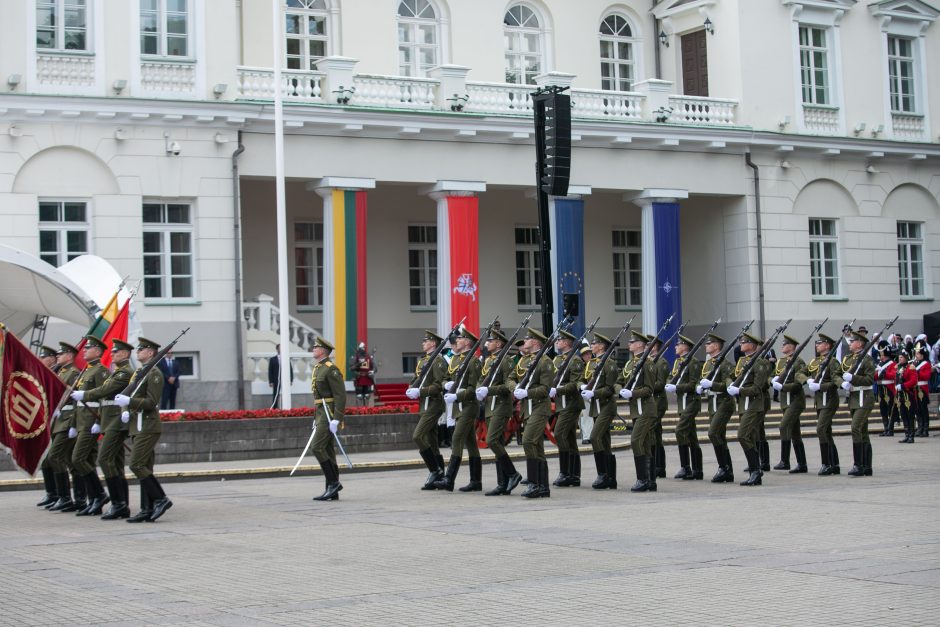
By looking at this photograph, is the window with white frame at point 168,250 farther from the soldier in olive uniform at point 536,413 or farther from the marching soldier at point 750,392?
the marching soldier at point 750,392

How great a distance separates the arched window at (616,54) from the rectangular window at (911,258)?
27.6 ft

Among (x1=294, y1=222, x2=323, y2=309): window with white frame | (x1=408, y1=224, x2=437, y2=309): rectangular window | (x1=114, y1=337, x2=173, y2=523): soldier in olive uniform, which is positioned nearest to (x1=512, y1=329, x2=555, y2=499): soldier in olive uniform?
(x1=114, y1=337, x2=173, y2=523): soldier in olive uniform

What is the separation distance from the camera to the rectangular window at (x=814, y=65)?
1464 inches

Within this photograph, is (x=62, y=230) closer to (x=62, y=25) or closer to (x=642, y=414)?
(x=62, y=25)

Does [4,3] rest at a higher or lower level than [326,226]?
higher

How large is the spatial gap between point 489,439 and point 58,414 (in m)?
5.02

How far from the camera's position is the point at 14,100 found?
27.7 metres

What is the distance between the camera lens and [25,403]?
647 inches

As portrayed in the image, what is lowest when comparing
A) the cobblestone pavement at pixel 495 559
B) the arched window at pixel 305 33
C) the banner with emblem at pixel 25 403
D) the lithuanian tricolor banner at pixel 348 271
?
the cobblestone pavement at pixel 495 559

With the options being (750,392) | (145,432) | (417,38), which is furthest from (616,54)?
(145,432)

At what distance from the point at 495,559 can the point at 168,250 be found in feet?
63.0

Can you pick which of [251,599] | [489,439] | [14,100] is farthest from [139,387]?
[14,100]

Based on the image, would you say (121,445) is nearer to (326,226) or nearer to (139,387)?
(139,387)

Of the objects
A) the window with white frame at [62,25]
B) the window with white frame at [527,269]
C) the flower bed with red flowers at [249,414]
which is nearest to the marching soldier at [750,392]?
the flower bed with red flowers at [249,414]
